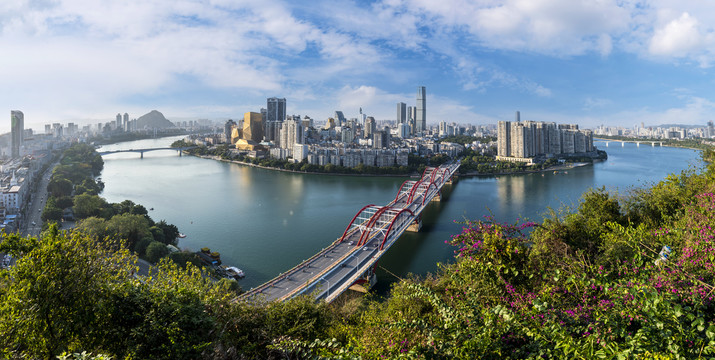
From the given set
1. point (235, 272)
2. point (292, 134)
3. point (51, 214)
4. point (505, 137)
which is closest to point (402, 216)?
point (235, 272)

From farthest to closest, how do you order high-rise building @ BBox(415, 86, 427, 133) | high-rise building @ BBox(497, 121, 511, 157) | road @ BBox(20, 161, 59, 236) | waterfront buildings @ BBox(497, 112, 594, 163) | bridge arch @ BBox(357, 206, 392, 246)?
high-rise building @ BBox(415, 86, 427, 133) → high-rise building @ BBox(497, 121, 511, 157) → waterfront buildings @ BBox(497, 112, 594, 163) → road @ BBox(20, 161, 59, 236) → bridge arch @ BBox(357, 206, 392, 246)

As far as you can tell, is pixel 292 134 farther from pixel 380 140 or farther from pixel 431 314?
pixel 431 314

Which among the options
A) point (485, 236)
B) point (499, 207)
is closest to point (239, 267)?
point (485, 236)

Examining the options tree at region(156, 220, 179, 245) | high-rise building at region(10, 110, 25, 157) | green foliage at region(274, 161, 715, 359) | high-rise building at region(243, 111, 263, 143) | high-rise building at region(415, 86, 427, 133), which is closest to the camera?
green foliage at region(274, 161, 715, 359)

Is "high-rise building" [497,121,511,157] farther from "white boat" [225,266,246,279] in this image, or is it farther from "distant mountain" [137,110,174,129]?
"distant mountain" [137,110,174,129]

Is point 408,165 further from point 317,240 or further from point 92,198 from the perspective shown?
point 92,198

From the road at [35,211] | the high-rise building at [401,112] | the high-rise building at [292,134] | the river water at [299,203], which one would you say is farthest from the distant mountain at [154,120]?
the road at [35,211]

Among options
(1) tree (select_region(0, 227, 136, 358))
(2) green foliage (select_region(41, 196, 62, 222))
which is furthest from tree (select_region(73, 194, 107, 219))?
(1) tree (select_region(0, 227, 136, 358))
